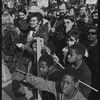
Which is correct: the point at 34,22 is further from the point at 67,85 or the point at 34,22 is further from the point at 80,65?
the point at 67,85

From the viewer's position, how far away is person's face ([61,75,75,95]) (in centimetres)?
295

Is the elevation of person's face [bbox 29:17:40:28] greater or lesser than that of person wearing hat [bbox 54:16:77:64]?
greater

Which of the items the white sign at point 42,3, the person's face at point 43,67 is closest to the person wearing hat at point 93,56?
the person's face at point 43,67

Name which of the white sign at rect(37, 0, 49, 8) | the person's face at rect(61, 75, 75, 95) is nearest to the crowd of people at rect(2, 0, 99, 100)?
the person's face at rect(61, 75, 75, 95)

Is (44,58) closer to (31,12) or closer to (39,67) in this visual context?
(39,67)

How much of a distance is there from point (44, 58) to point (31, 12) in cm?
170

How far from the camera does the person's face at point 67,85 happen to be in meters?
2.95

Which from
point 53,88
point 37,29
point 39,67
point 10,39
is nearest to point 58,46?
point 37,29

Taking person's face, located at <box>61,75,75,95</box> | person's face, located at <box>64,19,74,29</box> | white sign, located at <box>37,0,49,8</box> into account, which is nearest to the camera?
person's face, located at <box>61,75,75,95</box>

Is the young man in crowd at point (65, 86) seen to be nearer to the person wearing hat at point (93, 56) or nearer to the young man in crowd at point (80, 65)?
the young man in crowd at point (80, 65)

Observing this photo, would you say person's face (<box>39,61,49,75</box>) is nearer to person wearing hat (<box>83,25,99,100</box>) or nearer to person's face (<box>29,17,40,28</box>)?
person wearing hat (<box>83,25,99,100</box>)

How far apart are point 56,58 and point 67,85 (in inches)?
49.7

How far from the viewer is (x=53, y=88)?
3.17 m

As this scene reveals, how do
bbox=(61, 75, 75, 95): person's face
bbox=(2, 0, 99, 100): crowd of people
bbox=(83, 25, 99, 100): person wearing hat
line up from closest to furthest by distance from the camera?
bbox=(61, 75, 75, 95): person's face, bbox=(2, 0, 99, 100): crowd of people, bbox=(83, 25, 99, 100): person wearing hat
